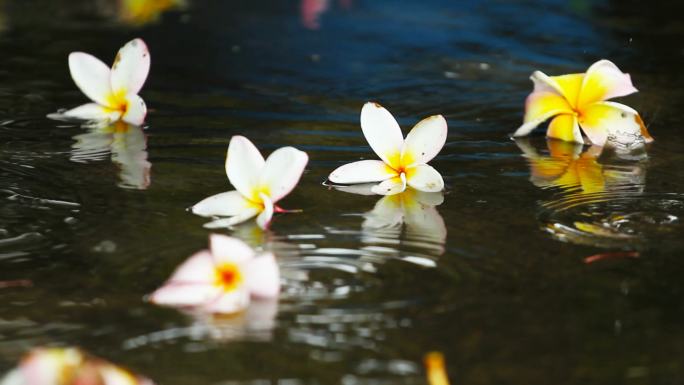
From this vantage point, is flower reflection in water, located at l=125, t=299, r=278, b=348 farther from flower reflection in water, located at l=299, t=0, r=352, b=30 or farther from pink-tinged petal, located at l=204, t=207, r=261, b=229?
flower reflection in water, located at l=299, t=0, r=352, b=30

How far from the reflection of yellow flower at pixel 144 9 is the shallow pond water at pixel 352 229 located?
506 mm

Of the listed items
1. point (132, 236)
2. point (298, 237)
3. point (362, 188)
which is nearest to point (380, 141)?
point (362, 188)

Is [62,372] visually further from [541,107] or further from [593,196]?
[541,107]

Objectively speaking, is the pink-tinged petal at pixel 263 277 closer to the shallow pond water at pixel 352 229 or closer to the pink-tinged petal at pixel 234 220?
the shallow pond water at pixel 352 229

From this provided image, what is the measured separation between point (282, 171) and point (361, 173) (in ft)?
0.90

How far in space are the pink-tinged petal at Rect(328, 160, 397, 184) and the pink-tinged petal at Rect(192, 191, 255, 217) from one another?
0.23 meters

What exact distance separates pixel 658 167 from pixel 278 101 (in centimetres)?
96

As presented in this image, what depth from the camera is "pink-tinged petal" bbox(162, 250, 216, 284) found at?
1.43 metres

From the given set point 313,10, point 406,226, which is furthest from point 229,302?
point 313,10

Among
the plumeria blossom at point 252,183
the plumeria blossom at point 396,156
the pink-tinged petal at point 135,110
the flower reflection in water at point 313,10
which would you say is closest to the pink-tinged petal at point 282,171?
the plumeria blossom at point 252,183

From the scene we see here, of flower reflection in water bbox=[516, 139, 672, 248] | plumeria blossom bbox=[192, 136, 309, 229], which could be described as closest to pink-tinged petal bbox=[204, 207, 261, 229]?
plumeria blossom bbox=[192, 136, 309, 229]

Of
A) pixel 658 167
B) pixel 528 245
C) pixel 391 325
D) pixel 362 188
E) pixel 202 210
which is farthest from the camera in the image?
pixel 658 167

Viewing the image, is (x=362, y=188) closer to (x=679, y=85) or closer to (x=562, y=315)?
(x=562, y=315)

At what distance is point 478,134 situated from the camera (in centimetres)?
241
